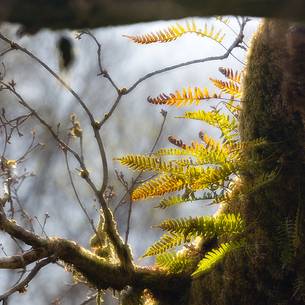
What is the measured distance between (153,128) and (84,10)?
25.3 ft

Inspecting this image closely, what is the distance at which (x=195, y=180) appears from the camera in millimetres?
2090

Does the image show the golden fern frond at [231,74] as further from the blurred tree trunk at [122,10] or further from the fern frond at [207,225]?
the blurred tree trunk at [122,10]

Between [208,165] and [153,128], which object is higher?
[153,128]

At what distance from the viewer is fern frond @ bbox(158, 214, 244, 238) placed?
1.93 meters

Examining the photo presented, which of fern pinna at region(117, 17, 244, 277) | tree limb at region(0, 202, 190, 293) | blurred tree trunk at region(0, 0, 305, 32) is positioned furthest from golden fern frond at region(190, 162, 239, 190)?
blurred tree trunk at region(0, 0, 305, 32)

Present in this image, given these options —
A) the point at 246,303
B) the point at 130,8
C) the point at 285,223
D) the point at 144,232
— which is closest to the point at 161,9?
the point at 130,8

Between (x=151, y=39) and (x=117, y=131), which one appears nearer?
(x=151, y=39)

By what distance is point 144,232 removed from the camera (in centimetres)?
707

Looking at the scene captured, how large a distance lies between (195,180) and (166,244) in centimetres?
32

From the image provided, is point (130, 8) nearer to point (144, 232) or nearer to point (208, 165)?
point (208, 165)

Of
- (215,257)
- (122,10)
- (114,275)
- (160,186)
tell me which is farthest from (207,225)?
(122,10)

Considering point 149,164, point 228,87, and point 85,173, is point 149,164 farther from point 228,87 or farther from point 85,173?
point 228,87

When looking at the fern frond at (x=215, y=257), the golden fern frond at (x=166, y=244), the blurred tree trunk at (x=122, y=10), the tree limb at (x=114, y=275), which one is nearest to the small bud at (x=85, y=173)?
the tree limb at (x=114, y=275)

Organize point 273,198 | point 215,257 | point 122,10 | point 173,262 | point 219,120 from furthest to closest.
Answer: point 219,120 < point 173,262 < point 273,198 < point 215,257 < point 122,10
